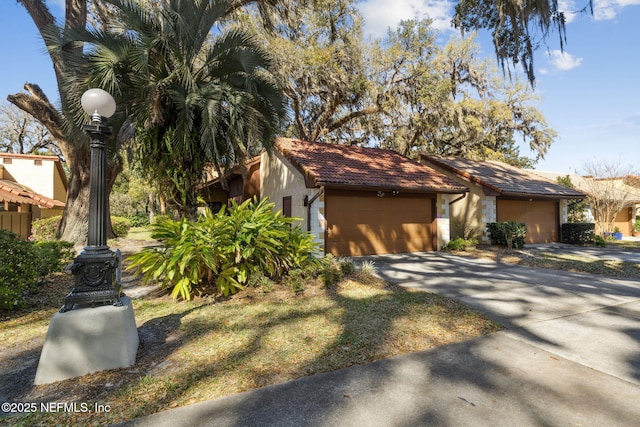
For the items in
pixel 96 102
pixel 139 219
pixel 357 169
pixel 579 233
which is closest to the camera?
pixel 96 102

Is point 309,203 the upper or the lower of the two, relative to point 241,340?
upper

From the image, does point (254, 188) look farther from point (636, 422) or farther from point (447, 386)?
point (636, 422)

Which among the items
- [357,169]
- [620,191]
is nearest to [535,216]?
[620,191]

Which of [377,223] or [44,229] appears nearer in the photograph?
[377,223]

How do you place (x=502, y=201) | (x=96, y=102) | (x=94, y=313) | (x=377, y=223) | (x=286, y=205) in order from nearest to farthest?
(x=94, y=313) → (x=96, y=102) → (x=377, y=223) → (x=286, y=205) → (x=502, y=201)

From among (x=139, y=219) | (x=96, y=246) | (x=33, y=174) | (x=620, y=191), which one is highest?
(x=33, y=174)

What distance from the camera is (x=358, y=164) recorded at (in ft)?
46.7

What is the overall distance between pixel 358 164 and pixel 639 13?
9.72 metres

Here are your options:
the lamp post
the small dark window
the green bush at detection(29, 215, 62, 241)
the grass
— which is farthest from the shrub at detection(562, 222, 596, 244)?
the green bush at detection(29, 215, 62, 241)

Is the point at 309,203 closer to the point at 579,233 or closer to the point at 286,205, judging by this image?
the point at 286,205

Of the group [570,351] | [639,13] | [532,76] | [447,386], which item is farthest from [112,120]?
[639,13]

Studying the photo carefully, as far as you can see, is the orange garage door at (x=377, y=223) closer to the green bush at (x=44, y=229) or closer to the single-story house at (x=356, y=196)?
the single-story house at (x=356, y=196)

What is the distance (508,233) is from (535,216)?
4538mm

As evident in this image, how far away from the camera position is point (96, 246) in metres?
3.88
